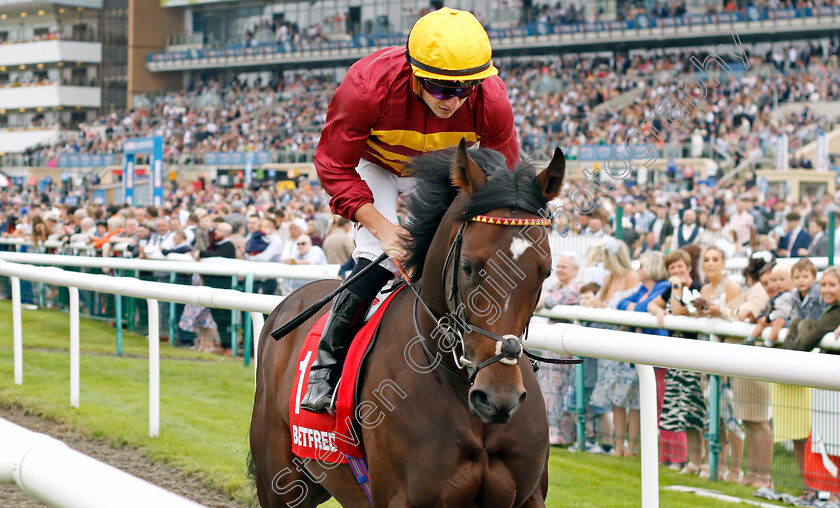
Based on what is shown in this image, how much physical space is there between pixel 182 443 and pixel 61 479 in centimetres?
426

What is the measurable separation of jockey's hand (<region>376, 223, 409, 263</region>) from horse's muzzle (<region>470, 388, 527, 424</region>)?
0.68 m

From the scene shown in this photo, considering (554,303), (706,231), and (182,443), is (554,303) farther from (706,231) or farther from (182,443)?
(706,231)

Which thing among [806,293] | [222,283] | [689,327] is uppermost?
[806,293]

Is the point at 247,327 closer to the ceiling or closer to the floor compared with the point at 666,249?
closer to the floor

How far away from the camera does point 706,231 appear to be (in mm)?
10367

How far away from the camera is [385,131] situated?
117 inches

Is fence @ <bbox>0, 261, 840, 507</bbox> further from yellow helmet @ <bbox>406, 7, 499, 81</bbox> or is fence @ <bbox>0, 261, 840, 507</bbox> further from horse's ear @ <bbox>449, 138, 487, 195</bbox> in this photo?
yellow helmet @ <bbox>406, 7, 499, 81</bbox>

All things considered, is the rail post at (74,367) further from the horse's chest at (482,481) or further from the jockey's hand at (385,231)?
the horse's chest at (482,481)

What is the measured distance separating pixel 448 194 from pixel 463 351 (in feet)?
1.55

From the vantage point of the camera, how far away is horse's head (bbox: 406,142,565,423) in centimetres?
218

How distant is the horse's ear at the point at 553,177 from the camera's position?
242cm

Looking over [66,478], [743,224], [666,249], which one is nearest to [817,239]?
[666,249]

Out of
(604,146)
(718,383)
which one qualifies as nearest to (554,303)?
(718,383)

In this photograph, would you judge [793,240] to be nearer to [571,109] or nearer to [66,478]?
[66,478]
